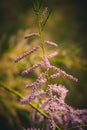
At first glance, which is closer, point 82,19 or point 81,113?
point 81,113

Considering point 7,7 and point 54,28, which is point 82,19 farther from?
point 7,7

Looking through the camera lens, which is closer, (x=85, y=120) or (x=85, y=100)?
(x=85, y=120)

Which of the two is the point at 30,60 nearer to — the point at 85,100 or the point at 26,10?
the point at 85,100

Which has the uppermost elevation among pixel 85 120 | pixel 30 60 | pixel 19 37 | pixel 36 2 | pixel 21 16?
pixel 21 16

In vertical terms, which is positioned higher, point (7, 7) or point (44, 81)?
point (7, 7)

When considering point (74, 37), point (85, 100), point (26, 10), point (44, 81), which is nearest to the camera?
point (44, 81)

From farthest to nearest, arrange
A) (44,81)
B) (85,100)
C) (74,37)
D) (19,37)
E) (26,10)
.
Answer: (26,10), (74,37), (85,100), (19,37), (44,81)

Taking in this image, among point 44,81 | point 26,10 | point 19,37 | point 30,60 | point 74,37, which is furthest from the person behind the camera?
point 26,10

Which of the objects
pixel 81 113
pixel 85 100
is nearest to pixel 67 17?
pixel 85 100

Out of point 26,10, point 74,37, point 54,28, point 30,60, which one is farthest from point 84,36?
point 30,60
